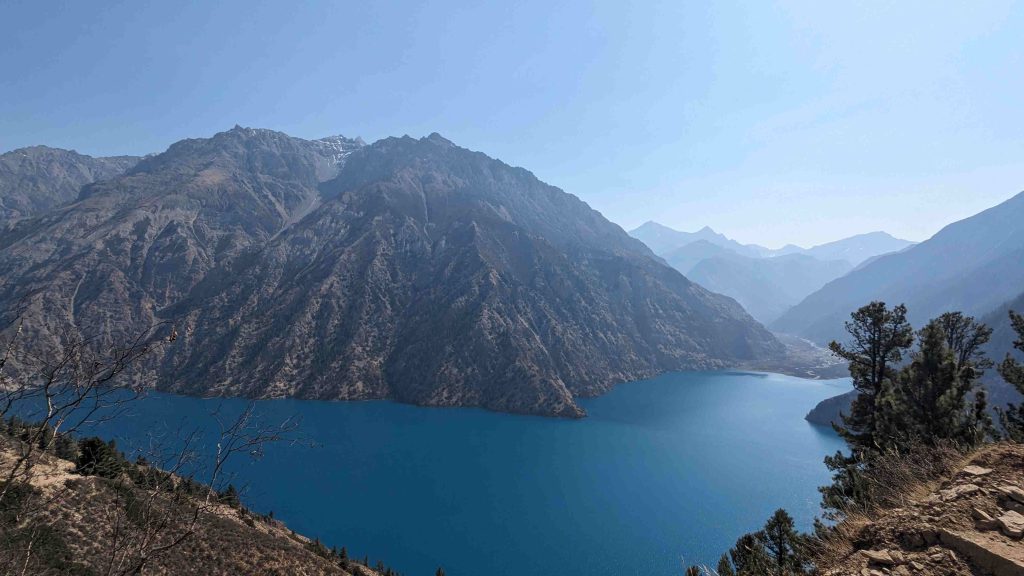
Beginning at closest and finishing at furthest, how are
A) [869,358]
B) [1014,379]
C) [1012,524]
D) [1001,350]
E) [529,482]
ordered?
[1012,524], [1014,379], [869,358], [529,482], [1001,350]

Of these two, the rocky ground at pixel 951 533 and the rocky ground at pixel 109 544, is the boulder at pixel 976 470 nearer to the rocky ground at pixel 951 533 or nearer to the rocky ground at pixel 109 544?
the rocky ground at pixel 951 533

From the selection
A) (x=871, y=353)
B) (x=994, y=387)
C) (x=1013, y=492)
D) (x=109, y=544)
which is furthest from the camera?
(x=994, y=387)

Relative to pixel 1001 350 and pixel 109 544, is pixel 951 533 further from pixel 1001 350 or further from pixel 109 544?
pixel 1001 350

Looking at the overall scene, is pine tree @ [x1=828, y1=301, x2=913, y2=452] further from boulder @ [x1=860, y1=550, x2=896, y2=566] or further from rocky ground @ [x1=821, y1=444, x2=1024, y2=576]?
boulder @ [x1=860, y1=550, x2=896, y2=566]

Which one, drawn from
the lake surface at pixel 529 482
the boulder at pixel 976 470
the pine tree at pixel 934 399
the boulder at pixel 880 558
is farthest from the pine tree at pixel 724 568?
the lake surface at pixel 529 482

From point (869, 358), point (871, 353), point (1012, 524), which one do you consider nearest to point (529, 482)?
point (869, 358)

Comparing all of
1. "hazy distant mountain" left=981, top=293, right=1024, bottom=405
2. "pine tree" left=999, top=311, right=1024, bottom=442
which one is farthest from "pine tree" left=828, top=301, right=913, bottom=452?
"hazy distant mountain" left=981, top=293, right=1024, bottom=405
